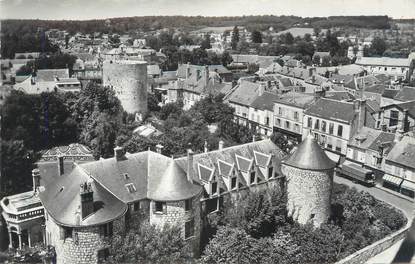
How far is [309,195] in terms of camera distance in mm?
34594

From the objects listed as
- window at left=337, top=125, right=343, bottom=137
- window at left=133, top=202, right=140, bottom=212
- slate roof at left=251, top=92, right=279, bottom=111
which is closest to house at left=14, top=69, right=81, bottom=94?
slate roof at left=251, top=92, right=279, bottom=111

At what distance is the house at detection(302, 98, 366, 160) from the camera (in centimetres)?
5016

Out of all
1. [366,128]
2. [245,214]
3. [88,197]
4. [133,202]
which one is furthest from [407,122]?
[88,197]

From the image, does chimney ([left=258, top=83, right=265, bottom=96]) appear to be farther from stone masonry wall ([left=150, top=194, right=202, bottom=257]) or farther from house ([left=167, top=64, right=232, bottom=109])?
stone masonry wall ([left=150, top=194, right=202, bottom=257])

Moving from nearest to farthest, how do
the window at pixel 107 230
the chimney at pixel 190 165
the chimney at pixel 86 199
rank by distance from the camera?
the chimney at pixel 86 199 < the window at pixel 107 230 < the chimney at pixel 190 165

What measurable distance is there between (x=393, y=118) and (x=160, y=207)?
139ft

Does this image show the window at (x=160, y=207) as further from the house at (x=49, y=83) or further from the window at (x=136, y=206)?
the house at (x=49, y=83)

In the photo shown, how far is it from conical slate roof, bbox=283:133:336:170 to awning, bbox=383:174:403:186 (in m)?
13.4

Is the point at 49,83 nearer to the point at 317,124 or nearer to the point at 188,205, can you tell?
the point at 317,124

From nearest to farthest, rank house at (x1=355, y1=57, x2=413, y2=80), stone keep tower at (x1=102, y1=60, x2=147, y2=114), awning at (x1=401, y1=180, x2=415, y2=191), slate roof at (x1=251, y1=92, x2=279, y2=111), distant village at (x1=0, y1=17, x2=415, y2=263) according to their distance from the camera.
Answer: distant village at (x1=0, y1=17, x2=415, y2=263), awning at (x1=401, y1=180, x2=415, y2=191), stone keep tower at (x1=102, y1=60, x2=147, y2=114), slate roof at (x1=251, y1=92, x2=279, y2=111), house at (x1=355, y1=57, x2=413, y2=80)

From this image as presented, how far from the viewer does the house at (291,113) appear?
5650cm

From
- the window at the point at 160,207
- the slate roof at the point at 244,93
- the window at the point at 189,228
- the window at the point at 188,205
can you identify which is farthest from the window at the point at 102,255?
the slate roof at the point at 244,93

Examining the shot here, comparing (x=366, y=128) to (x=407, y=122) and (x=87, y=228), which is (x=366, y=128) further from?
(x=87, y=228)

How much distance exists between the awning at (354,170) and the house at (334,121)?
7.39ft
